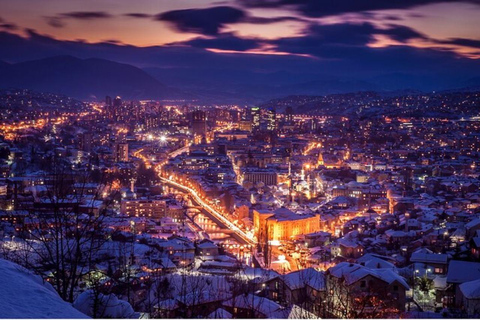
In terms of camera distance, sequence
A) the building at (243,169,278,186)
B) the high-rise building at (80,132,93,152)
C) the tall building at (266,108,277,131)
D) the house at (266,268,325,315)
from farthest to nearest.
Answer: the tall building at (266,108,277,131) → the high-rise building at (80,132,93,152) → the building at (243,169,278,186) → the house at (266,268,325,315)

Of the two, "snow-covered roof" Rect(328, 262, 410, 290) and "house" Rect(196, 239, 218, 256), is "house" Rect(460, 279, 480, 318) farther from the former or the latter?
"house" Rect(196, 239, 218, 256)

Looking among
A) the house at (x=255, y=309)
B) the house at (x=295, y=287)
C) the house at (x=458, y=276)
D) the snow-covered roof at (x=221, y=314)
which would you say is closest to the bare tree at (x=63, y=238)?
the snow-covered roof at (x=221, y=314)

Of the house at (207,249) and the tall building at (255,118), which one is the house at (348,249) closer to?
the house at (207,249)

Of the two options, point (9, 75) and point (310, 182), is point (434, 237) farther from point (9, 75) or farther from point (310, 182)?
point (9, 75)

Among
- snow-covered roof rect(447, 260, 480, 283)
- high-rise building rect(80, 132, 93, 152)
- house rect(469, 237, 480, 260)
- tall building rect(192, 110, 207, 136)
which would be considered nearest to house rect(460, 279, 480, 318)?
snow-covered roof rect(447, 260, 480, 283)

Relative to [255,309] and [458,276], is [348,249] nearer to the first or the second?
[458,276]

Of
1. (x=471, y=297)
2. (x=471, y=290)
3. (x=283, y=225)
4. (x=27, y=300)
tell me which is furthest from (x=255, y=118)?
(x=27, y=300)
